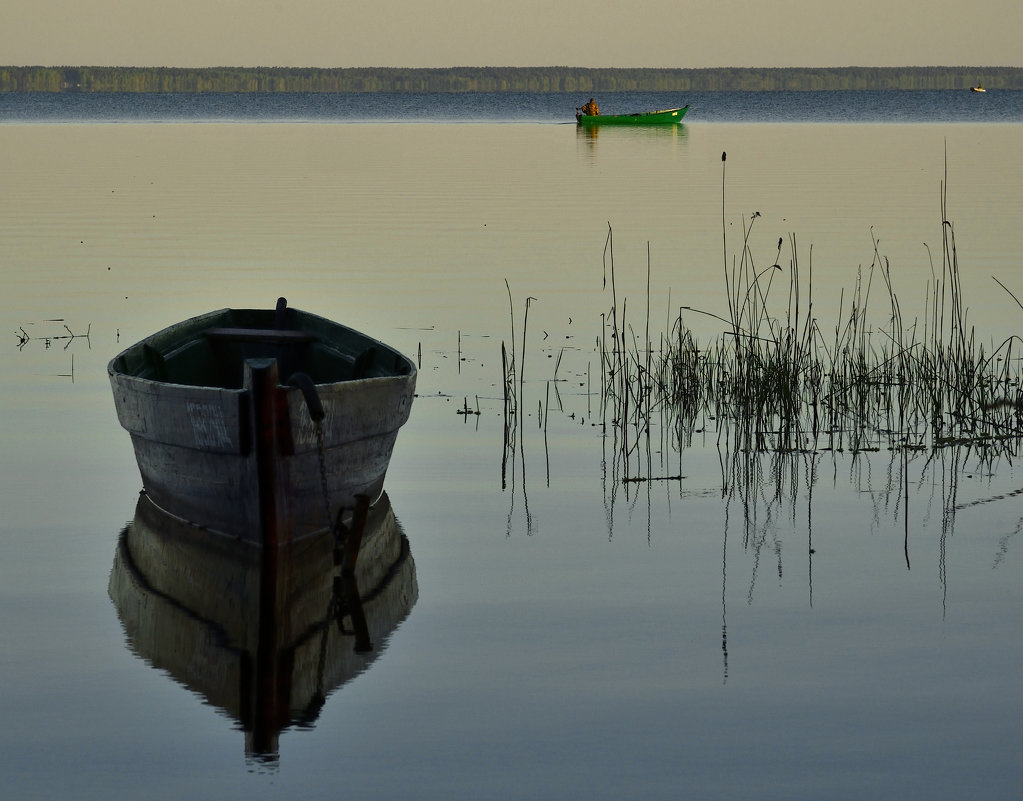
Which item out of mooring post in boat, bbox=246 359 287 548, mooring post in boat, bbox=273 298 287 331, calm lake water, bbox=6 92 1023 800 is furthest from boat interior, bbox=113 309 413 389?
mooring post in boat, bbox=246 359 287 548

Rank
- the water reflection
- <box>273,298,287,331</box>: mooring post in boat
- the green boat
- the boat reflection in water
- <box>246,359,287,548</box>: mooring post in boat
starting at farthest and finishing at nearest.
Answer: the green boat < the water reflection < <box>273,298,287,331</box>: mooring post in boat < <box>246,359,287,548</box>: mooring post in boat < the boat reflection in water

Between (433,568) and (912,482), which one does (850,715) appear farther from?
(912,482)

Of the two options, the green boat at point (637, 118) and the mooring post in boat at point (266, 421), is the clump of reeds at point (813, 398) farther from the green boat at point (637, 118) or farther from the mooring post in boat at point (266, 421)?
the green boat at point (637, 118)

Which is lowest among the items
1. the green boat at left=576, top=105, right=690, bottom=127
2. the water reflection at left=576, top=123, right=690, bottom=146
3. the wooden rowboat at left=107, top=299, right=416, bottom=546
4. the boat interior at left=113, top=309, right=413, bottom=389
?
the wooden rowboat at left=107, top=299, right=416, bottom=546

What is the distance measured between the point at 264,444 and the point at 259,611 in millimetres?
772

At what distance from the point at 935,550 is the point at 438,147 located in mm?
52200

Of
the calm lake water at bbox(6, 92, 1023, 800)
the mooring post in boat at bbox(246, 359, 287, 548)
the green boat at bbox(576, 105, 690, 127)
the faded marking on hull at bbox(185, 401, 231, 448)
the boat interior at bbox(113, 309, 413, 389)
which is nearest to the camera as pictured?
the calm lake water at bbox(6, 92, 1023, 800)

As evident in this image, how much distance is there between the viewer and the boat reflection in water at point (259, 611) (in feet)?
19.6

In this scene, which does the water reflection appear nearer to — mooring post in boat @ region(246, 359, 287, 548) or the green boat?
the green boat

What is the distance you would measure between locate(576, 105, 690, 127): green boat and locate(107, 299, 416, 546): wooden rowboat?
6849 cm

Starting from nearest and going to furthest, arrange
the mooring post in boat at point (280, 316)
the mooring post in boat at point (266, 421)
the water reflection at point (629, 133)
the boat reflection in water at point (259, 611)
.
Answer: the boat reflection in water at point (259, 611) < the mooring post in boat at point (266, 421) < the mooring post in boat at point (280, 316) < the water reflection at point (629, 133)

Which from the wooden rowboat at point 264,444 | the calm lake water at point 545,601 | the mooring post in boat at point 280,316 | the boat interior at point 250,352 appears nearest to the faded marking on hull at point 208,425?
the wooden rowboat at point 264,444

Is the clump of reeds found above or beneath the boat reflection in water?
above

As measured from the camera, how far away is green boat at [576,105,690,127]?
Result: 3007 inches
